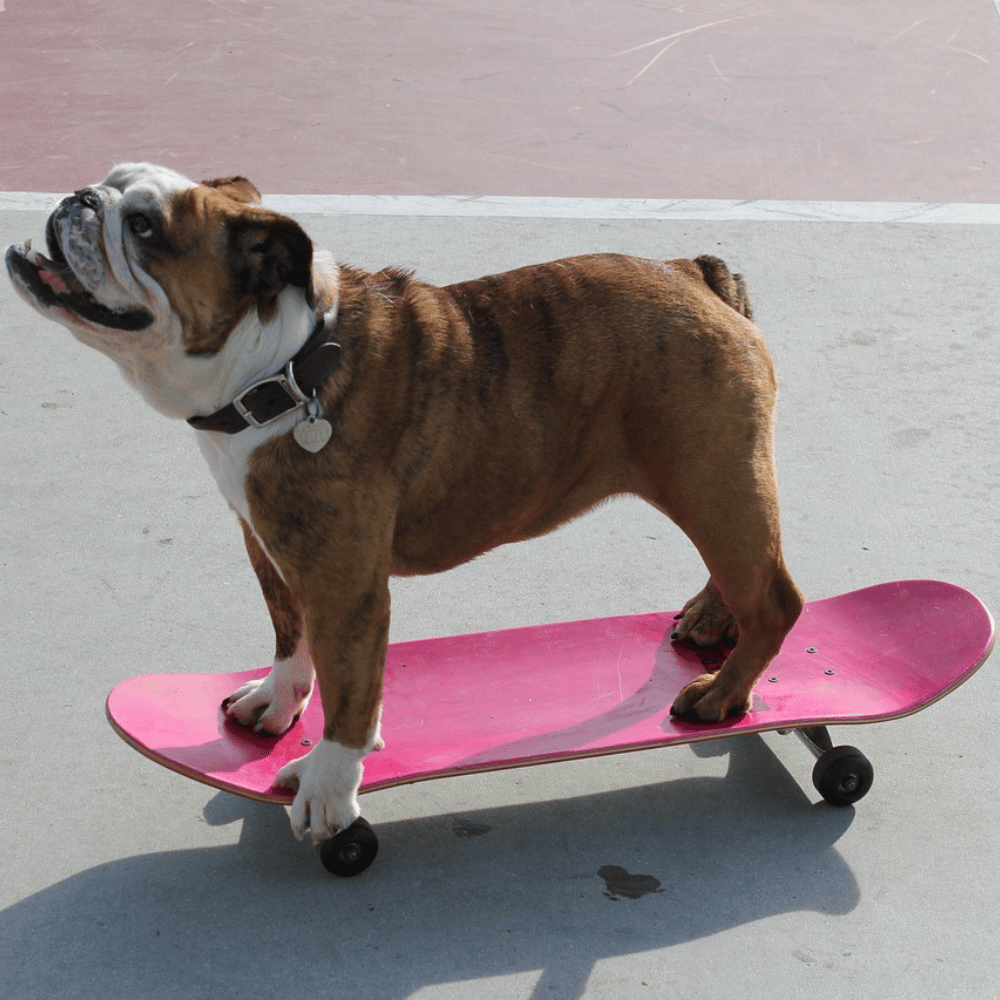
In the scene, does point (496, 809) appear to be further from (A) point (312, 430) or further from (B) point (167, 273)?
(B) point (167, 273)

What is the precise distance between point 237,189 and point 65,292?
0.52 metres

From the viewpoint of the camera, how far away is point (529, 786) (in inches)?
134

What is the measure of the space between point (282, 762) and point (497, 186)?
4.56 m

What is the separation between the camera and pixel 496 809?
3.31 metres

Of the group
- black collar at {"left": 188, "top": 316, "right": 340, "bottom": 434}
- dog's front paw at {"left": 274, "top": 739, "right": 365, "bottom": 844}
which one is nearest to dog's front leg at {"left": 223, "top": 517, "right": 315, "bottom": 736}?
dog's front paw at {"left": 274, "top": 739, "right": 365, "bottom": 844}

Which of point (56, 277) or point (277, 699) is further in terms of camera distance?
point (277, 699)

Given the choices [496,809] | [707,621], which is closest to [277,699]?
[496,809]

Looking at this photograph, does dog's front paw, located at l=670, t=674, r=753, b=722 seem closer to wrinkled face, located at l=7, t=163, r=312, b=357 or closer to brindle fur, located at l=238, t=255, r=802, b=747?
brindle fur, located at l=238, t=255, r=802, b=747

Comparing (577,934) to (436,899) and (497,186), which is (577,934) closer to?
(436,899)

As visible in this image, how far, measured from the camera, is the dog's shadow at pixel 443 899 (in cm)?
282

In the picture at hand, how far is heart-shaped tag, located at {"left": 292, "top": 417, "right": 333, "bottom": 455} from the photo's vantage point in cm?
272

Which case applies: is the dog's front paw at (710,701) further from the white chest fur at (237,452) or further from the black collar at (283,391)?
the black collar at (283,391)

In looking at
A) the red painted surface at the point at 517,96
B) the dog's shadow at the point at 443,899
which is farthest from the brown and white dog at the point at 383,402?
the red painted surface at the point at 517,96

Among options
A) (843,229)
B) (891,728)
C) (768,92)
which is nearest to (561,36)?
(768,92)
